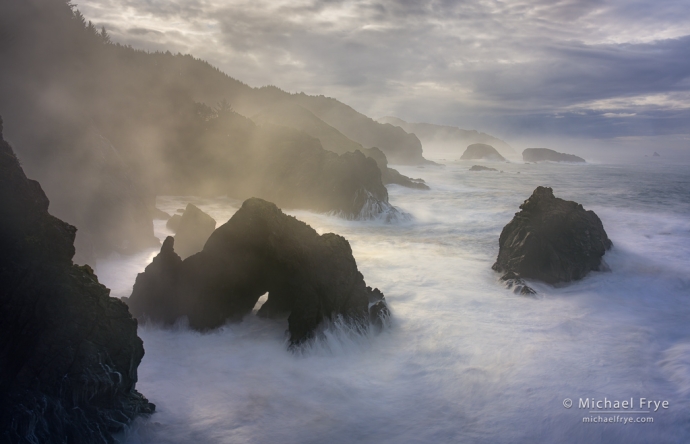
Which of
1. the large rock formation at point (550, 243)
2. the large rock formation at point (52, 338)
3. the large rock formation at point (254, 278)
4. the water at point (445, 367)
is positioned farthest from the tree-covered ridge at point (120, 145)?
the large rock formation at point (550, 243)

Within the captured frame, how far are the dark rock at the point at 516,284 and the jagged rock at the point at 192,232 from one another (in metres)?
11.9

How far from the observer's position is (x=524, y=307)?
13.3 m

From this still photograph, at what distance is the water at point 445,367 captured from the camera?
7570 millimetres

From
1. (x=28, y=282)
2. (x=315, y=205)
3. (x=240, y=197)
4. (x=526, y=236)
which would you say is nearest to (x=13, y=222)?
(x=28, y=282)

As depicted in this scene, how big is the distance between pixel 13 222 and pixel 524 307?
13.4 metres

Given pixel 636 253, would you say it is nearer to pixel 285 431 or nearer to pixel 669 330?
A: pixel 669 330

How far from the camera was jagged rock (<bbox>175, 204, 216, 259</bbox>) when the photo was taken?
1650cm

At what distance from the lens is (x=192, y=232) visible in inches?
664

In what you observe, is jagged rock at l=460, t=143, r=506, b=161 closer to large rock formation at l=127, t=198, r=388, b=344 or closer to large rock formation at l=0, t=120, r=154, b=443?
large rock formation at l=127, t=198, r=388, b=344

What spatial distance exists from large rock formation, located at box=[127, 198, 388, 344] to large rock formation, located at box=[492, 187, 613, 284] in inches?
290

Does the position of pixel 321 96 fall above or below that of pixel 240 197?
above
